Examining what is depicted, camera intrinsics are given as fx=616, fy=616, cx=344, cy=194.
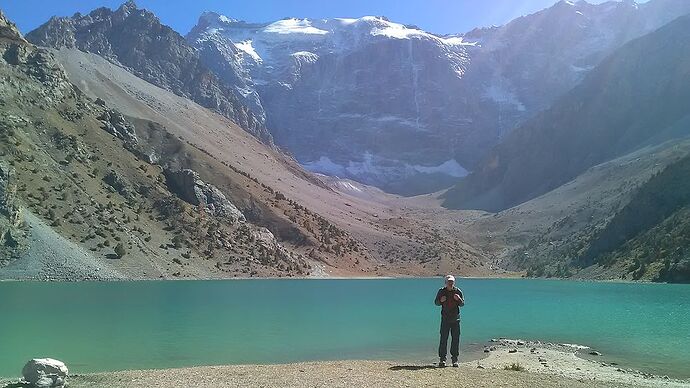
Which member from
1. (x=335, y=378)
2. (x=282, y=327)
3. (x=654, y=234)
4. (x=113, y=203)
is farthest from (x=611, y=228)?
(x=335, y=378)

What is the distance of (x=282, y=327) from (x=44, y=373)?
2338cm

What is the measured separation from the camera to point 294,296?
7050 centimetres

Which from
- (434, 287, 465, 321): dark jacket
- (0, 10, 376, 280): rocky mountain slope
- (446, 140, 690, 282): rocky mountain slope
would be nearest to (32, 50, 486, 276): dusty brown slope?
(0, 10, 376, 280): rocky mountain slope

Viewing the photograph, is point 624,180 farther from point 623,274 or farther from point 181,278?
point 181,278

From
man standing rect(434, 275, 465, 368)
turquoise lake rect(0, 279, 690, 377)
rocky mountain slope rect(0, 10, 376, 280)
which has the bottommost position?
turquoise lake rect(0, 279, 690, 377)

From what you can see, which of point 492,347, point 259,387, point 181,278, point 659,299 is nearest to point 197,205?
point 181,278

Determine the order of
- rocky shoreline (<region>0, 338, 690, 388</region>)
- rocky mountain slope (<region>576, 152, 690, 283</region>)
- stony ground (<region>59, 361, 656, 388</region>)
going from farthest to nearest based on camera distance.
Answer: rocky mountain slope (<region>576, 152, 690, 283</region>) < rocky shoreline (<region>0, 338, 690, 388</region>) < stony ground (<region>59, 361, 656, 388</region>)

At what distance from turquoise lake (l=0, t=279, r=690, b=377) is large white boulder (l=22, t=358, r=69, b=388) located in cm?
575

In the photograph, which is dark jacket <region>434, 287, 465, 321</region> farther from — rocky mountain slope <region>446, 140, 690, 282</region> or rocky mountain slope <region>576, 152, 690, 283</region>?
rocky mountain slope <region>446, 140, 690, 282</region>

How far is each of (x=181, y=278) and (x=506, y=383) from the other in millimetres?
82338

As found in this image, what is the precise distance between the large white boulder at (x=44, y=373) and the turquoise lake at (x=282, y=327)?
18.9ft

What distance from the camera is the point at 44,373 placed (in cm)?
1706

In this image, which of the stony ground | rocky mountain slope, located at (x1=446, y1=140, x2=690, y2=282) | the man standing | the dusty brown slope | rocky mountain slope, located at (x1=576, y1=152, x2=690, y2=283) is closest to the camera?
the stony ground

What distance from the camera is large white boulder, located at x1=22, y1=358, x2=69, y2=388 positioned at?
16828mm
